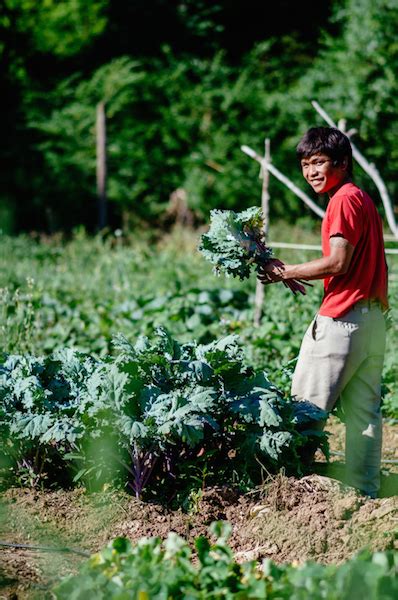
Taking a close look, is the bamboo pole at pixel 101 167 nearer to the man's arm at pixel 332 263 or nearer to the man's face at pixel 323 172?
the man's face at pixel 323 172

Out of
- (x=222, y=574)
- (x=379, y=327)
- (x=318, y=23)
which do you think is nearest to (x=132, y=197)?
(x=318, y=23)

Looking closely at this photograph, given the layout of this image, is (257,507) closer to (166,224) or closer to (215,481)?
(215,481)

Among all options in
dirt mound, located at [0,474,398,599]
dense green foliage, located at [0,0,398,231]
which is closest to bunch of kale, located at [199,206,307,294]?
dirt mound, located at [0,474,398,599]

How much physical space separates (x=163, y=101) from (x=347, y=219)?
12.1 meters

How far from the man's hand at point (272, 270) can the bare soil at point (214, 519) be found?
955 mm

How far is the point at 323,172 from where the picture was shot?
3895mm

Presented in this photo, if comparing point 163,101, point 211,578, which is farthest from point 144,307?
point 163,101

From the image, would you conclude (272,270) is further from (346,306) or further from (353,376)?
(353,376)

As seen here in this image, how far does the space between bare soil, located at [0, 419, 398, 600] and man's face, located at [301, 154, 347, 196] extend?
4.60ft

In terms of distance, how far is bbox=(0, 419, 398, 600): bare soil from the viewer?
11.1ft

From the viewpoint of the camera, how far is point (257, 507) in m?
3.75

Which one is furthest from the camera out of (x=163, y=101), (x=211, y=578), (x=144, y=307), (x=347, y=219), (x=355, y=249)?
(x=163, y=101)

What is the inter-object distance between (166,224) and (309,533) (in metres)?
11.9

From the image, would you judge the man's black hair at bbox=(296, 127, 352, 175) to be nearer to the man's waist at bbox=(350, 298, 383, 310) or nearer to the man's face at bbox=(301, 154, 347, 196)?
the man's face at bbox=(301, 154, 347, 196)
